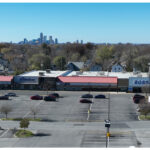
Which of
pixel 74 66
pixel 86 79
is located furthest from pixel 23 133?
pixel 74 66

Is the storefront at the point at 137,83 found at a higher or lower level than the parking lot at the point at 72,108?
higher

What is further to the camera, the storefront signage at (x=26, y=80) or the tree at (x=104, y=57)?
the tree at (x=104, y=57)

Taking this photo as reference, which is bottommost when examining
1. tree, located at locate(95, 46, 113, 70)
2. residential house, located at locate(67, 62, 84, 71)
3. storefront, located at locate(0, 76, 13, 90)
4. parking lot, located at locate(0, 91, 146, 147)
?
parking lot, located at locate(0, 91, 146, 147)

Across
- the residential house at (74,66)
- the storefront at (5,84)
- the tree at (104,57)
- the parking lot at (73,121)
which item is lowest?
the parking lot at (73,121)

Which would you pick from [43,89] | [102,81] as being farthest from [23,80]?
A: [102,81]

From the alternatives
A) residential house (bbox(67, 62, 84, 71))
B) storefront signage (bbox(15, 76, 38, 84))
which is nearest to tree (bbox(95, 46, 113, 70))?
residential house (bbox(67, 62, 84, 71))

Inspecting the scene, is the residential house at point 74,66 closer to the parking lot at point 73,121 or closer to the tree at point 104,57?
the tree at point 104,57

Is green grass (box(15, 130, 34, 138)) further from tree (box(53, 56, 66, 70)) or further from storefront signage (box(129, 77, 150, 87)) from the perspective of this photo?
tree (box(53, 56, 66, 70))

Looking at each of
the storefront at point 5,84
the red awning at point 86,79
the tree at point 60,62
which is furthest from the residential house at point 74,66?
the storefront at point 5,84

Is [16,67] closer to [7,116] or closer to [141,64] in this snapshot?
[141,64]

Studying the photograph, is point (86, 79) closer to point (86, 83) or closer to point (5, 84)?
point (86, 83)

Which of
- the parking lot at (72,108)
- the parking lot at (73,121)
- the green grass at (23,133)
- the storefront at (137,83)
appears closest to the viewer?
the parking lot at (73,121)
